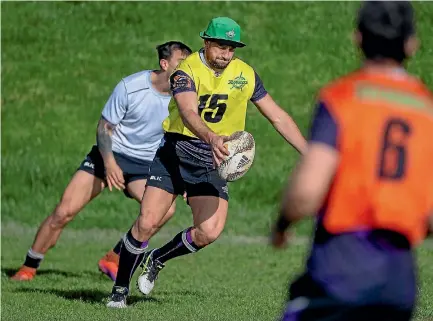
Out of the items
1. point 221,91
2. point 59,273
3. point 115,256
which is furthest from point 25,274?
point 221,91

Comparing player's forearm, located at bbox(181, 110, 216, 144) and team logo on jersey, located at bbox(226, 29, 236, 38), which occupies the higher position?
team logo on jersey, located at bbox(226, 29, 236, 38)

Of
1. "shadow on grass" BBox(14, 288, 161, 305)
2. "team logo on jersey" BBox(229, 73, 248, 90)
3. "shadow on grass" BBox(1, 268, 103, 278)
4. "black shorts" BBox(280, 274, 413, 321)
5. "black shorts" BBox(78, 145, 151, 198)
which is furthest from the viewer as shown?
"shadow on grass" BBox(1, 268, 103, 278)

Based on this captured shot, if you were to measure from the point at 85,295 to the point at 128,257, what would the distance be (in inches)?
45.4

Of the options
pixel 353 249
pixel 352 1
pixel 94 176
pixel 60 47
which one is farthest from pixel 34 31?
pixel 353 249

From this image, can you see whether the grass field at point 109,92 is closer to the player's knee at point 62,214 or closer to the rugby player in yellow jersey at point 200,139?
the player's knee at point 62,214

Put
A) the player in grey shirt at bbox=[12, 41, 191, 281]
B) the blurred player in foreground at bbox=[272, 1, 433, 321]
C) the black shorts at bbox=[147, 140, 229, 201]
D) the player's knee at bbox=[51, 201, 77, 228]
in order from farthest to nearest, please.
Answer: the player's knee at bbox=[51, 201, 77, 228] → the player in grey shirt at bbox=[12, 41, 191, 281] → the black shorts at bbox=[147, 140, 229, 201] → the blurred player in foreground at bbox=[272, 1, 433, 321]

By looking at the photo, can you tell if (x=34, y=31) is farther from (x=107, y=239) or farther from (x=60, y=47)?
(x=107, y=239)

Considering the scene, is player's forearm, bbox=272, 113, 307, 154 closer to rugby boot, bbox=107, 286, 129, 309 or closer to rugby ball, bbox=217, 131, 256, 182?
rugby ball, bbox=217, 131, 256, 182

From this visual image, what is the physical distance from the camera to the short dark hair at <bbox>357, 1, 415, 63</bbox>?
13.1 feet

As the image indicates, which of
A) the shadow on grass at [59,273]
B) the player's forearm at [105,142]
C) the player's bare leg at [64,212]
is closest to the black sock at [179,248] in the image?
the player's forearm at [105,142]

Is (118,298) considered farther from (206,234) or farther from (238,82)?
(238,82)

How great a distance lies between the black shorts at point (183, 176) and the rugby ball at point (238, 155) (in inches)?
25.5

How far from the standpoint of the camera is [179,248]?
8.86m

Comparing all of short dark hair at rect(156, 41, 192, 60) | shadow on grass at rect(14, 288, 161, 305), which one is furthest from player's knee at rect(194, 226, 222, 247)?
short dark hair at rect(156, 41, 192, 60)
